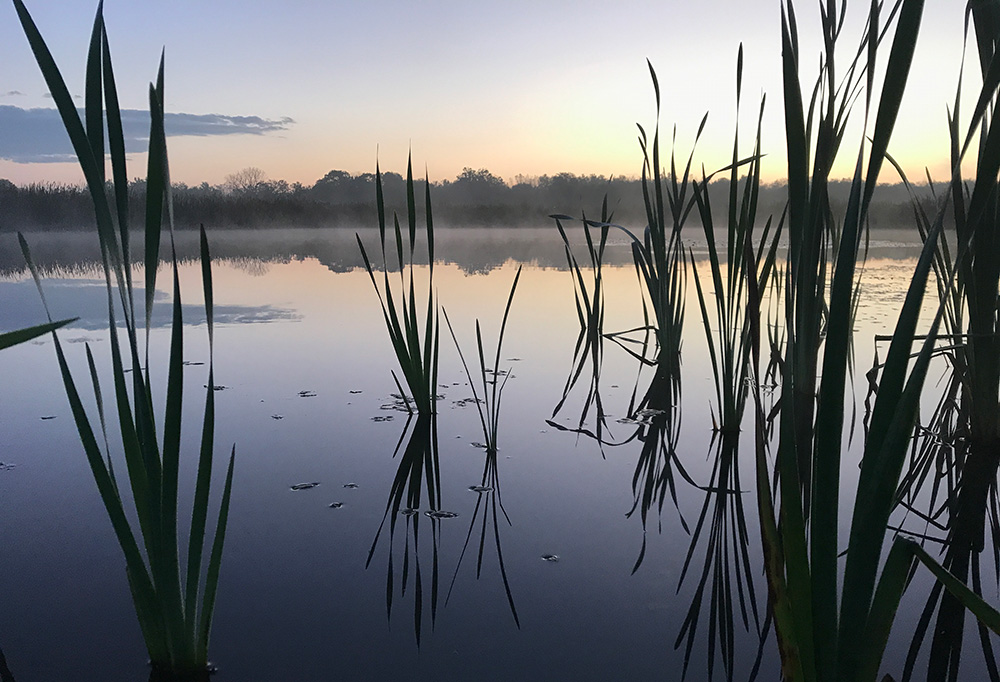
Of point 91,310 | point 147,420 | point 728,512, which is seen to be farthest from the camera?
point 91,310

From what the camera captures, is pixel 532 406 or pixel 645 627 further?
pixel 532 406

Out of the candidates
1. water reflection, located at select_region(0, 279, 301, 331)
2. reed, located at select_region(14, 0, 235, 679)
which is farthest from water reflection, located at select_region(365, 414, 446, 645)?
water reflection, located at select_region(0, 279, 301, 331)

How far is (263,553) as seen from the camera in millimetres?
1087

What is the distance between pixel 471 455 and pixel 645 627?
30.7 inches

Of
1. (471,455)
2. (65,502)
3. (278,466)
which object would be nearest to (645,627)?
(471,455)

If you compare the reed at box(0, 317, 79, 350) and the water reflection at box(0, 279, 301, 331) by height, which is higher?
the reed at box(0, 317, 79, 350)

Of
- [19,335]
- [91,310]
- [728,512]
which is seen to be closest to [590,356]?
[728,512]

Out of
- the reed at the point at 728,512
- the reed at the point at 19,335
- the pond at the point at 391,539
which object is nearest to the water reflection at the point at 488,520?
the pond at the point at 391,539

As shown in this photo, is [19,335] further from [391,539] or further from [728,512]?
[728,512]

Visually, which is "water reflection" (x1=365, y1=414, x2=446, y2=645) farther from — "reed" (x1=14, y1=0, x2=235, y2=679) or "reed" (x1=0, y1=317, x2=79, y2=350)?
"reed" (x1=0, y1=317, x2=79, y2=350)

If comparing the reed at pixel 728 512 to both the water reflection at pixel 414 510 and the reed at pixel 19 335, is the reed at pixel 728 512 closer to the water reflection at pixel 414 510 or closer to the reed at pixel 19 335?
the water reflection at pixel 414 510

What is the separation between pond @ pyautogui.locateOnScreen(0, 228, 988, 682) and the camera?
83 centimetres

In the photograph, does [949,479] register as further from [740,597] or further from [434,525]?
[434,525]

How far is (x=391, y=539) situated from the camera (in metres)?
1.16
